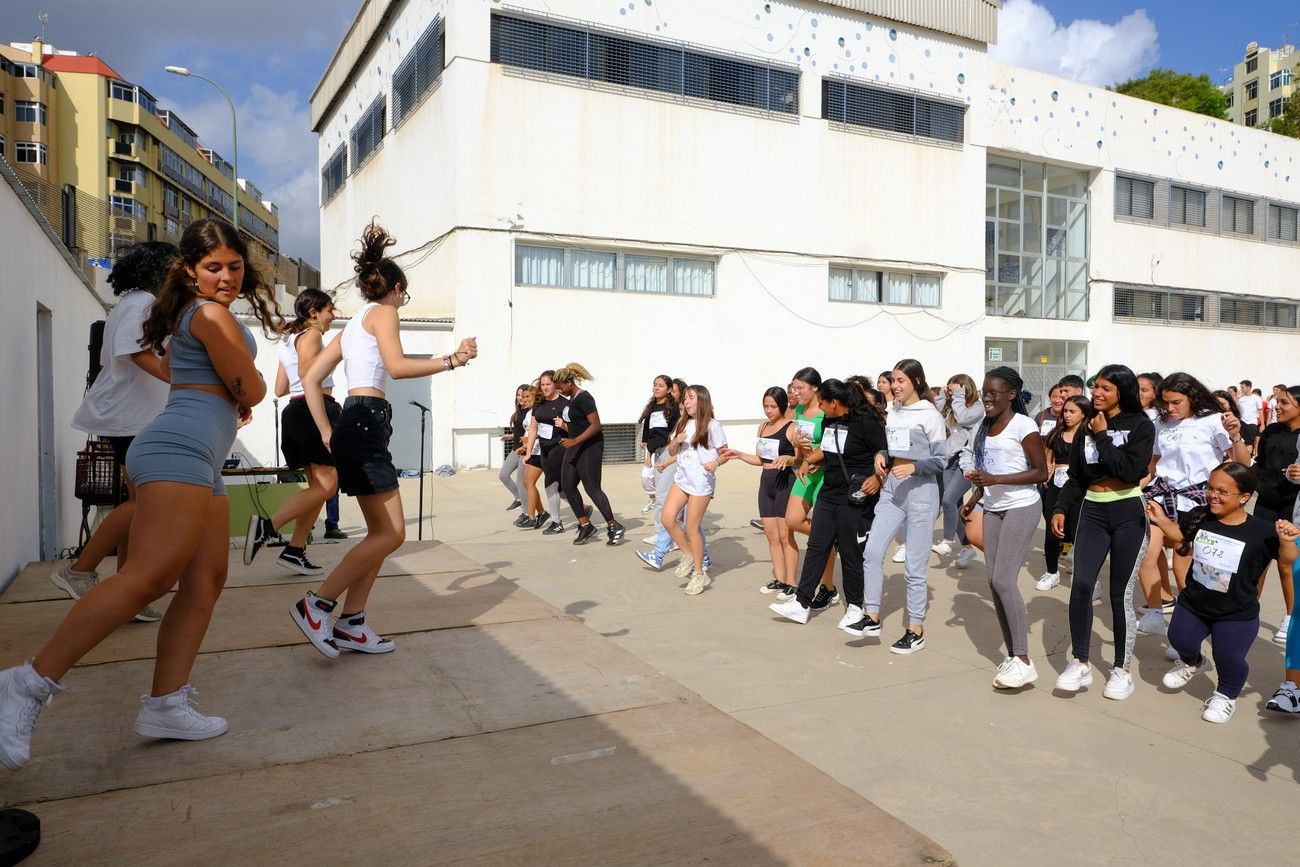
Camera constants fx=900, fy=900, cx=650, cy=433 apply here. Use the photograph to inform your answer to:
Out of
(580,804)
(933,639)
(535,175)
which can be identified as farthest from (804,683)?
(535,175)

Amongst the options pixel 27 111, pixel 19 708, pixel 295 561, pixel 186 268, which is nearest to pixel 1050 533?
pixel 295 561

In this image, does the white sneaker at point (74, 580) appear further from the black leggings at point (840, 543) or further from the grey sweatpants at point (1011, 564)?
the grey sweatpants at point (1011, 564)

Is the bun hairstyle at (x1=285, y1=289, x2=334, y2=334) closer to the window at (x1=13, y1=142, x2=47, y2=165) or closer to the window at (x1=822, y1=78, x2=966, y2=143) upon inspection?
the window at (x1=822, y1=78, x2=966, y2=143)

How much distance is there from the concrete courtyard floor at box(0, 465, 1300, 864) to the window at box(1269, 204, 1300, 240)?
29714 millimetres

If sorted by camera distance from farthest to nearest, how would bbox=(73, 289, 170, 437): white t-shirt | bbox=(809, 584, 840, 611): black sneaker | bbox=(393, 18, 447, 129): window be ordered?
bbox=(393, 18, 447, 129): window → bbox=(809, 584, 840, 611): black sneaker → bbox=(73, 289, 170, 437): white t-shirt

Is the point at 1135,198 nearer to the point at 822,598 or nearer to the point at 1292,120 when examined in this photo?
the point at 822,598

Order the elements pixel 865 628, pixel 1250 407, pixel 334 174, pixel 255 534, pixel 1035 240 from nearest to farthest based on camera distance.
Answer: pixel 255 534 < pixel 865 628 < pixel 1250 407 < pixel 1035 240 < pixel 334 174

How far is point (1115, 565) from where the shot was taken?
4.82m

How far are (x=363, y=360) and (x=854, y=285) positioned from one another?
718 inches

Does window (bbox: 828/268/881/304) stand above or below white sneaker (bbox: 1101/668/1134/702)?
above

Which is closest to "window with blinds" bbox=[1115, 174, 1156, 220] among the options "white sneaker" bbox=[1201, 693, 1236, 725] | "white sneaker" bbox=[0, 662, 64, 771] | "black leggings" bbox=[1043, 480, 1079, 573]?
"black leggings" bbox=[1043, 480, 1079, 573]

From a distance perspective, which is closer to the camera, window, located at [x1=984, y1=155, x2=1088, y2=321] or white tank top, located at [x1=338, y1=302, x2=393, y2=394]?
white tank top, located at [x1=338, y1=302, x2=393, y2=394]

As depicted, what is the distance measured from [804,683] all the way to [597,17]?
16.3 metres

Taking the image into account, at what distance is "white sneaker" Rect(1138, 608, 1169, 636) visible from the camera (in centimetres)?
605
